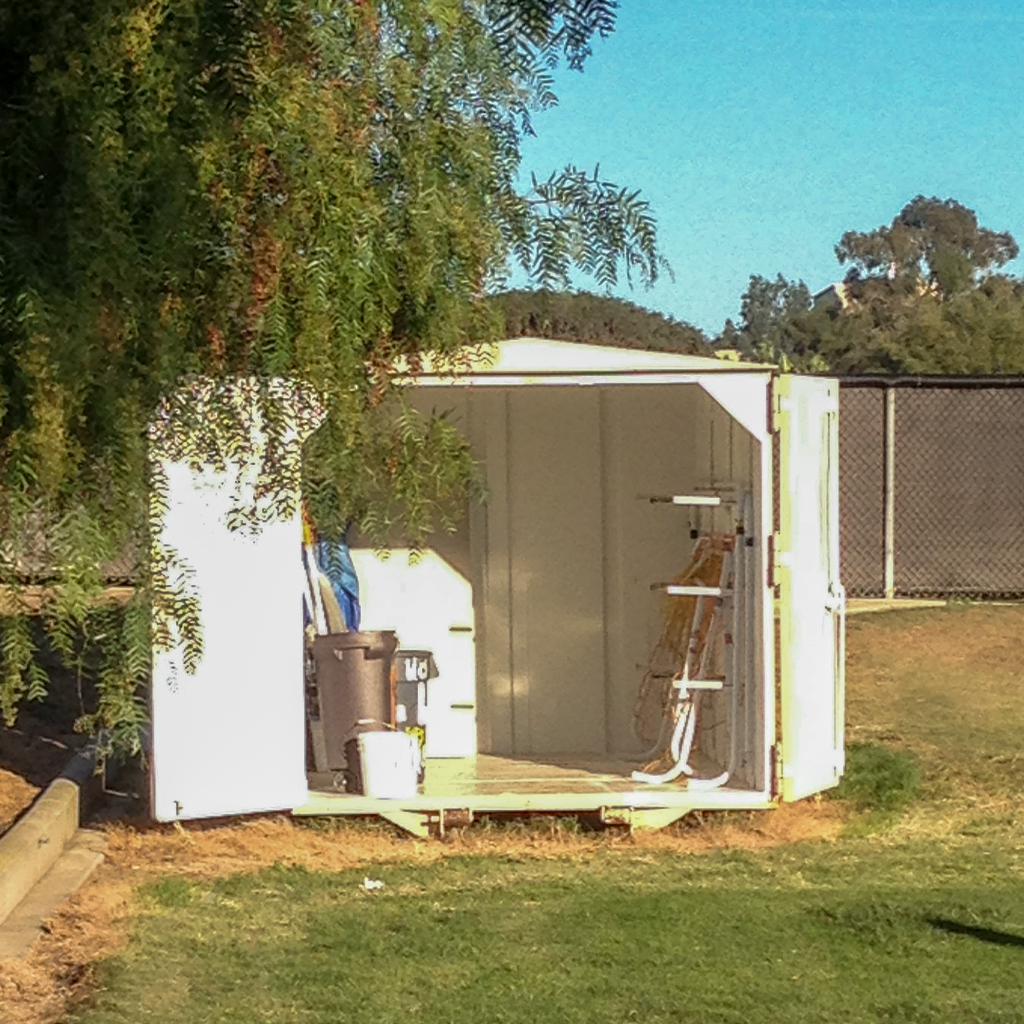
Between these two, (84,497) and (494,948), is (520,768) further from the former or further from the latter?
(84,497)

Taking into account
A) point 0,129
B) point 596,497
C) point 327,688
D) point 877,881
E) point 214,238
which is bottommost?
point 877,881

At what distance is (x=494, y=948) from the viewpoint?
23.3ft

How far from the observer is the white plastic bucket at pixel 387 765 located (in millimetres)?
9297

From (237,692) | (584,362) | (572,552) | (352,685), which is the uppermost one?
(584,362)

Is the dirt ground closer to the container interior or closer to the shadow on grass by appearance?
the container interior

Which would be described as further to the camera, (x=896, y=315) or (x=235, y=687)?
(x=896, y=315)

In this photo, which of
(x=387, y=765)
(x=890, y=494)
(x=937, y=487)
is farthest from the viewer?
(x=937, y=487)

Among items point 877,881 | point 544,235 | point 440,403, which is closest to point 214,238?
point 544,235

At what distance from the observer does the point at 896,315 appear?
43312 millimetres

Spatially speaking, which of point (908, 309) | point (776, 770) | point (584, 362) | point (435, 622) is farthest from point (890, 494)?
point (908, 309)

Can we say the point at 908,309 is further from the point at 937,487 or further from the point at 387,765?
the point at 387,765

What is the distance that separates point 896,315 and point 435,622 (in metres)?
33.9

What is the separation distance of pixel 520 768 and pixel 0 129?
21.0 ft

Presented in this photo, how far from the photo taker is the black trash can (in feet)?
31.6
